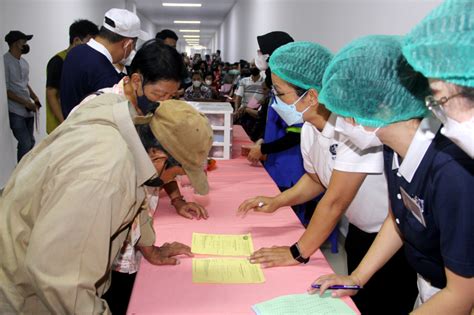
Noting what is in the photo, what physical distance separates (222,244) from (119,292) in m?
0.37

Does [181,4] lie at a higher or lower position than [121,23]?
higher

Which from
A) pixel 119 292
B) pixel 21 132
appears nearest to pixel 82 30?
pixel 21 132

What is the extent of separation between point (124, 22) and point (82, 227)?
175cm

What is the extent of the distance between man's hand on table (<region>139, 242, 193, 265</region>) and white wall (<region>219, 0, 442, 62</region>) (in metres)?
1.68

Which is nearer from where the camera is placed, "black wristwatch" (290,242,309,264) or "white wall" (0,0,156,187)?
"black wristwatch" (290,242,309,264)

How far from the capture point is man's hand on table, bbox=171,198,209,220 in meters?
1.74

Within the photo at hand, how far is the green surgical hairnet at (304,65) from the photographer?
1590 mm

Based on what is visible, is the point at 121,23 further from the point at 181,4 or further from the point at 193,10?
the point at 193,10

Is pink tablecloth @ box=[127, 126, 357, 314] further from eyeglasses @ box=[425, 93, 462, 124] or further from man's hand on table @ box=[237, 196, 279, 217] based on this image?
eyeglasses @ box=[425, 93, 462, 124]

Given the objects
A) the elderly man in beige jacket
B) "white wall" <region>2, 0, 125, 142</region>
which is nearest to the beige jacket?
the elderly man in beige jacket

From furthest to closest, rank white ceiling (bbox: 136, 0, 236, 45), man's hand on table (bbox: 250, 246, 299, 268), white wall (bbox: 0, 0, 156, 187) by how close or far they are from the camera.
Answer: white ceiling (bbox: 136, 0, 236, 45)
white wall (bbox: 0, 0, 156, 187)
man's hand on table (bbox: 250, 246, 299, 268)

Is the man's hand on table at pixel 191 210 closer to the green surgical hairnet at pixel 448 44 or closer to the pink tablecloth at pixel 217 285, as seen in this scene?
the pink tablecloth at pixel 217 285

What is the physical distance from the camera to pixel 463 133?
78 cm

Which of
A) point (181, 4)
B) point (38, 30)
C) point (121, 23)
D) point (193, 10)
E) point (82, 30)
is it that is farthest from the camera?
point (193, 10)
